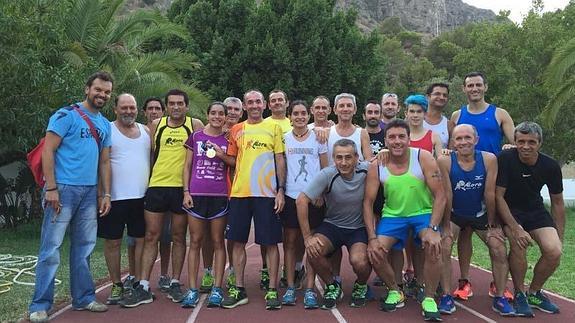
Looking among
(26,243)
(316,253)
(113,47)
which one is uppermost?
(113,47)

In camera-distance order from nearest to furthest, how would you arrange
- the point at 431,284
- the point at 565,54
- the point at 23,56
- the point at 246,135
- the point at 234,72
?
the point at 431,284, the point at 246,135, the point at 23,56, the point at 565,54, the point at 234,72

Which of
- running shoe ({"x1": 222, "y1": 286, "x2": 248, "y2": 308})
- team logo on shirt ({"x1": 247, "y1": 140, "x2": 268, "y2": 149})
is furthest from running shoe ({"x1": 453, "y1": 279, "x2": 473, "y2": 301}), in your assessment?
team logo on shirt ({"x1": 247, "y1": 140, "x2": 268, "y2": 149})

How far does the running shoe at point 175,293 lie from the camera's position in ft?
19.7

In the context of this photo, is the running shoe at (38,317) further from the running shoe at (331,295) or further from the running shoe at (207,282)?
the running shoe at (331,295)

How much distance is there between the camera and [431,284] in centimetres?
548

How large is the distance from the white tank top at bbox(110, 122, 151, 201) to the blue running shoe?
3272 millimetres

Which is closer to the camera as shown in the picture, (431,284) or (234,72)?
(431,284)

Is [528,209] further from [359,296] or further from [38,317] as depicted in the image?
[38,317]

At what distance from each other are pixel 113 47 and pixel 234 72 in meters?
7.54

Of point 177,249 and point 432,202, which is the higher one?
point 432,202

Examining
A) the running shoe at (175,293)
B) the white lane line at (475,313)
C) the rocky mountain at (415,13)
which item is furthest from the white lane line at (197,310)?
the rocky mountain at (415,13)

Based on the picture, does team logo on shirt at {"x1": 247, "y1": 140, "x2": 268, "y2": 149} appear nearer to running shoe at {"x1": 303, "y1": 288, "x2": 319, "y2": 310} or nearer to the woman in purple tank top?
the woman in purple tank top

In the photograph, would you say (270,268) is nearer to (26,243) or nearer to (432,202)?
(432,202)

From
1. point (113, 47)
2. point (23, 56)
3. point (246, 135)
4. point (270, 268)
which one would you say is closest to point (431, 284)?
point (270, 268)
